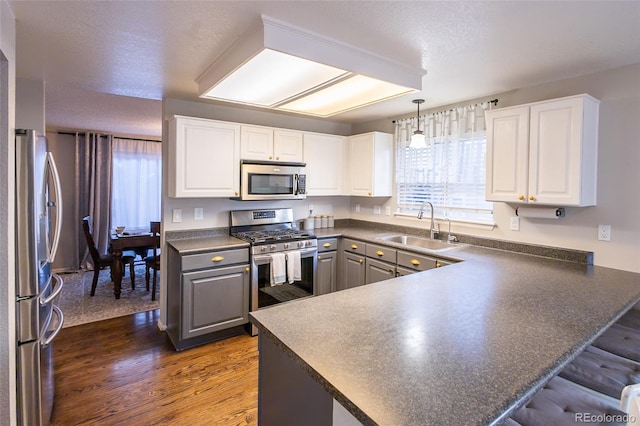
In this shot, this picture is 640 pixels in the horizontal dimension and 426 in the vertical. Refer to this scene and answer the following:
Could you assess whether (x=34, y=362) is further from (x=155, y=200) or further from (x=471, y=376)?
(x=155, y=200)

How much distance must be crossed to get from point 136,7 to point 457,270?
235 cm

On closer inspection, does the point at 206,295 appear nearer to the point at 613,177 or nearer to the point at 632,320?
the point at 632,320

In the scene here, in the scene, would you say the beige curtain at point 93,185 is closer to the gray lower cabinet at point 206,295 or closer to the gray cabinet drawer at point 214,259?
the gray lower cabinet at point 206,295

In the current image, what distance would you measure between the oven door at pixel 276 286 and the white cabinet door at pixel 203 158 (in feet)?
2.54

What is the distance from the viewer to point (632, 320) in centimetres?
197

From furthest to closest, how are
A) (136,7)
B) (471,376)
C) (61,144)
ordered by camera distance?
(61,144), (136,7), (471,376)

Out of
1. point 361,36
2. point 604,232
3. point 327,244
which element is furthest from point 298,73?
point 604,232

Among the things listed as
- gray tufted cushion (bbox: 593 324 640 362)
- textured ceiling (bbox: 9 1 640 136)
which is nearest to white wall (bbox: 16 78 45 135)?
textured ceiling (bbox: 9 1 640 136)

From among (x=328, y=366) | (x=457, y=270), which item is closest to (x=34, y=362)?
(x=328, y=366)

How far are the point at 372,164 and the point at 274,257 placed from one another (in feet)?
5.18

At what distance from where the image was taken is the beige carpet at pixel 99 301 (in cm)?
369

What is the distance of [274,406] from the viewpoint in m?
1.40

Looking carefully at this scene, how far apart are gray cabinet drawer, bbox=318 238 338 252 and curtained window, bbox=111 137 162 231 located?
3733 mm

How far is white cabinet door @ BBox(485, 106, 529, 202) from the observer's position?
8.39 ft
